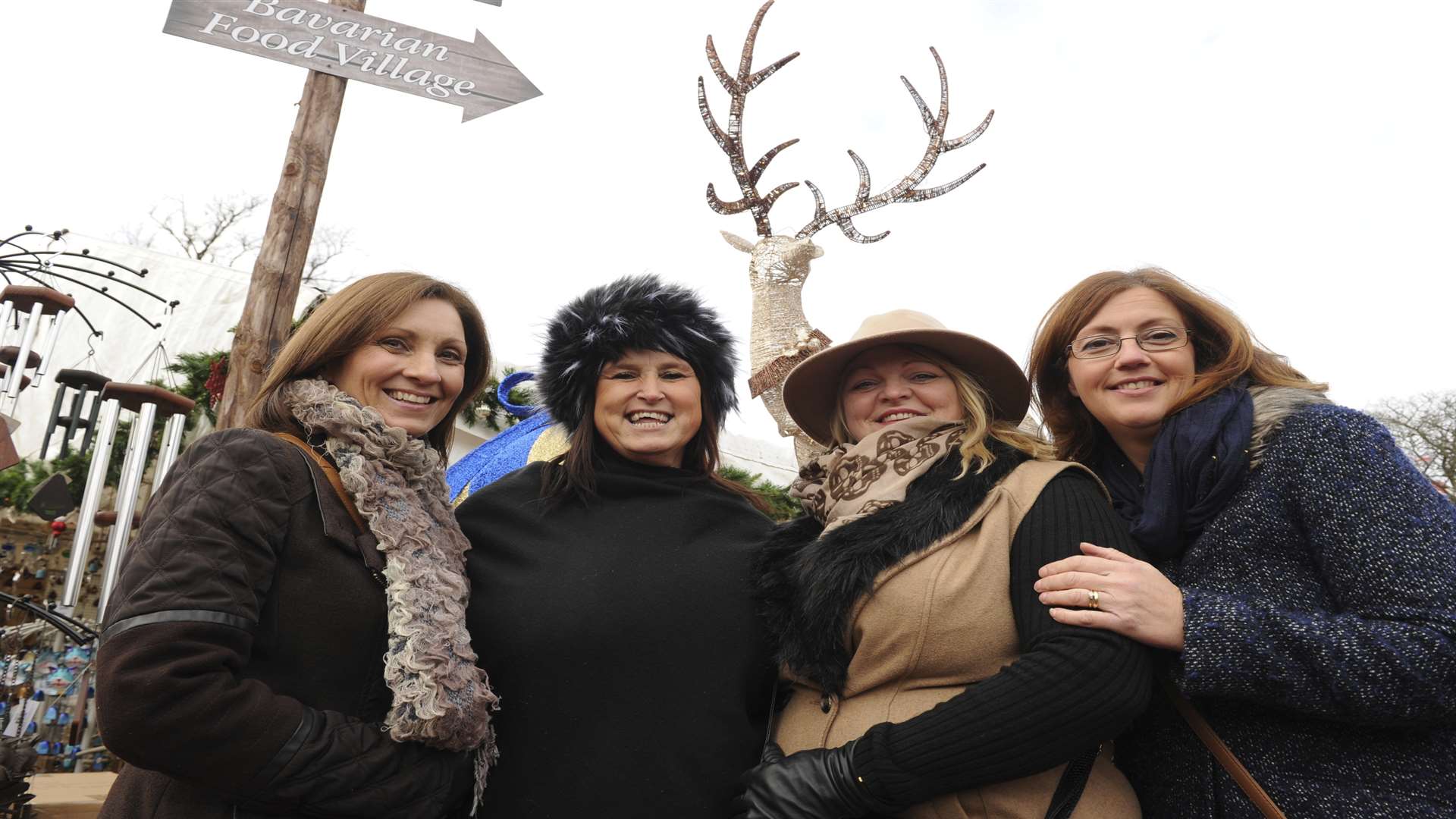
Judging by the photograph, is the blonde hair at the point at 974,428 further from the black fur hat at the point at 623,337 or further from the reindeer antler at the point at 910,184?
the reindeer antler at the point at 910,184

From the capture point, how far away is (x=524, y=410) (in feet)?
12.2

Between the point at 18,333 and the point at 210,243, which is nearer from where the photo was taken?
the point at 18,333

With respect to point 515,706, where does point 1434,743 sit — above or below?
above

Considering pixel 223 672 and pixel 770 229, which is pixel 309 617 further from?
pixel 770 229

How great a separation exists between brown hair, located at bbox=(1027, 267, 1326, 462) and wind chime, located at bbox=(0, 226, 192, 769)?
12.7 ft

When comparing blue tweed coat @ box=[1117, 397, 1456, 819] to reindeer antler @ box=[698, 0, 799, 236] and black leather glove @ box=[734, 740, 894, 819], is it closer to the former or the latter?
black leather glove @ box=[734, 740, 894, 819]

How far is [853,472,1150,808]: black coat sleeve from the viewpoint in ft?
4.67

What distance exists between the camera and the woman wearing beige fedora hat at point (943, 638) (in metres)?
1.44

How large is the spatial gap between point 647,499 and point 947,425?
2.52 feet

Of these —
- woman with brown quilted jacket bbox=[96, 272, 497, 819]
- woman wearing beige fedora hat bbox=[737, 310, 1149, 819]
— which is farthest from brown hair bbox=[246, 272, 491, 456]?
woman wearing beige fedora hat bbox=[737, 310, 1149, 819]

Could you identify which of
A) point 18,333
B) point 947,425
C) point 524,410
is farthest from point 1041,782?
point 18,333

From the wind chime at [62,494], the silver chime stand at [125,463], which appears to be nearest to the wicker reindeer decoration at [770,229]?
the wind chime at [62,494]

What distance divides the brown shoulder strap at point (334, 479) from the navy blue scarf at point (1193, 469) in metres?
1.53

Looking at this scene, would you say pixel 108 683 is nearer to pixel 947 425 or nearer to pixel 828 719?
pixel 828 719
